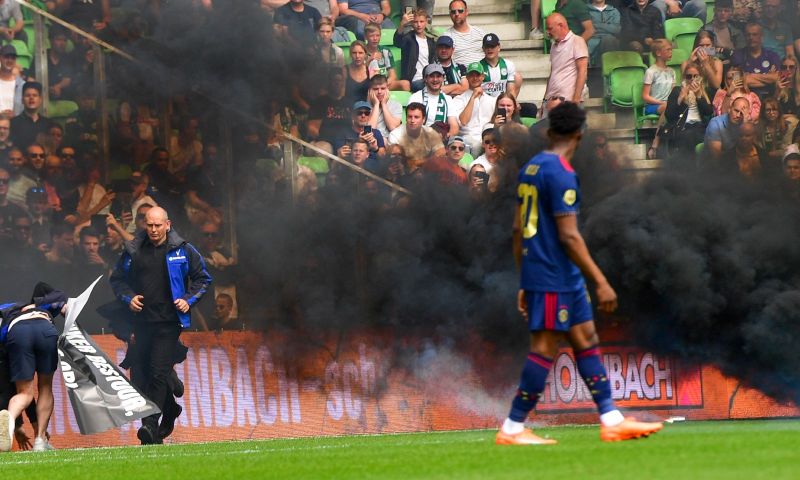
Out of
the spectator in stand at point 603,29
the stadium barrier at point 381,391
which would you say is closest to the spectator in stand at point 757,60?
the spectator in stand at point 603,29

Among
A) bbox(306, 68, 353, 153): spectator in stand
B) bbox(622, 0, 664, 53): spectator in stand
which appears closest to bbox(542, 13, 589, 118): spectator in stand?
bbox(622, 0, 664, 53): spectator in stand

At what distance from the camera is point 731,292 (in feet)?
43.6

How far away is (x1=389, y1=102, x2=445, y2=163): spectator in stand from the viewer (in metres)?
15.3

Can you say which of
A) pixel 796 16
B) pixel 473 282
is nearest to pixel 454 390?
pixel 473 282

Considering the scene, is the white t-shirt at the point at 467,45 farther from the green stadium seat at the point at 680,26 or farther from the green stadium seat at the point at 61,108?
the green stadium seat at the point at 61,108

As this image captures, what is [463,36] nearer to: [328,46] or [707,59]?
[328,46]

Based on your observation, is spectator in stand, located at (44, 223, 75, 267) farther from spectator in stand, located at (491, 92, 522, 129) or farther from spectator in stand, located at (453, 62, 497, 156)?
spectator in stand, located at (491, 92, 522, 129)

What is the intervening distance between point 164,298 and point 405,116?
5.00 m

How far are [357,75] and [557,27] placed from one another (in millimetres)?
2803

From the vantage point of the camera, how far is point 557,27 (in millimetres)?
16828

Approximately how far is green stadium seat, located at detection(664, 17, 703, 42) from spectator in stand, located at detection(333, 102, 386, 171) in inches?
157

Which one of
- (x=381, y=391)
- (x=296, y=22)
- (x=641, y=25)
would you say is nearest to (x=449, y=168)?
(x=296, y=22)

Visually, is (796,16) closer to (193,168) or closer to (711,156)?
(711,156)

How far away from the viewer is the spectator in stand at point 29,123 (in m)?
15.0
